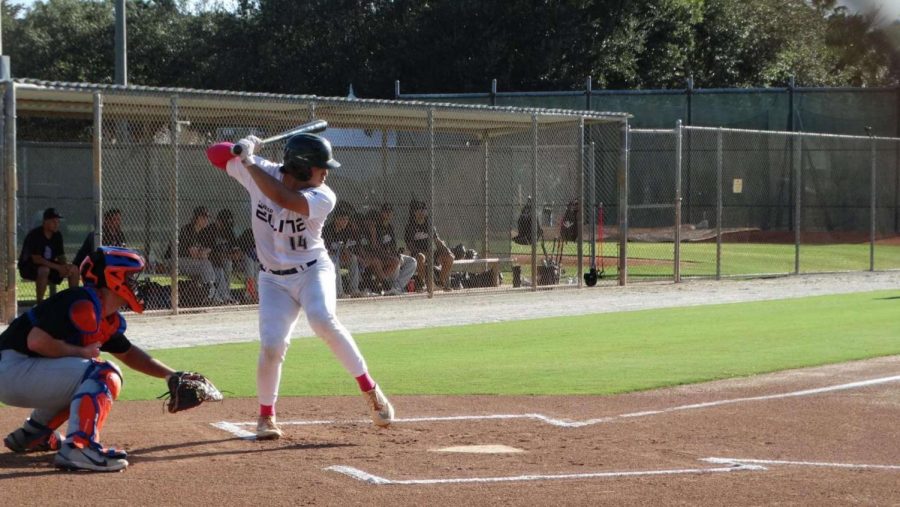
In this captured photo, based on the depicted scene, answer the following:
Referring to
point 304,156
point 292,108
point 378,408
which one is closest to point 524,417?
point 378,408

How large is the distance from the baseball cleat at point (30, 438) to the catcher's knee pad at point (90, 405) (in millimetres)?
468

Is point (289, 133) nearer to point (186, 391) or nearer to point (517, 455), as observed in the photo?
point (186, 391)

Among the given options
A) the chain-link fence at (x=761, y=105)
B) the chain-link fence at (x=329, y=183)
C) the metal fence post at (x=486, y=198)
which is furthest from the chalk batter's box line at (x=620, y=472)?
the chain-link fence at (x=761, y=105)

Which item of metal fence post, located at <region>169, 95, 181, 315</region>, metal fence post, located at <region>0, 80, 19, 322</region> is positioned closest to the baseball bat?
metal fence post, located at <region>0, 80, 19, 322</region>

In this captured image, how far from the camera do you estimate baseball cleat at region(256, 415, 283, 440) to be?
22.5 feet

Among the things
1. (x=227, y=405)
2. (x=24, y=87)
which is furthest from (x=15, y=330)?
(x=24, y=87)

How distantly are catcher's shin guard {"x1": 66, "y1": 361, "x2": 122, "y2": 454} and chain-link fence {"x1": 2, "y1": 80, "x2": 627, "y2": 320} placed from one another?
8.99 m

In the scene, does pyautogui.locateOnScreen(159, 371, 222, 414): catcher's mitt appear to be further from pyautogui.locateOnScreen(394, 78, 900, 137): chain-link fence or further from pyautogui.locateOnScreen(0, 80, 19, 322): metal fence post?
pyautogui.locateOnScreen(394, 78, 900, 137): chain-link fence

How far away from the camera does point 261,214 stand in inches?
271

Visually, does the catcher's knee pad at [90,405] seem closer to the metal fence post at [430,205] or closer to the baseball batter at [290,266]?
the baseball batter at [290,266]

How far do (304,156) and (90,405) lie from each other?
190 centimetres

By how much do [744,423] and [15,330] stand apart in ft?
14.9

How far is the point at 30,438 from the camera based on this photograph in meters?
6.37

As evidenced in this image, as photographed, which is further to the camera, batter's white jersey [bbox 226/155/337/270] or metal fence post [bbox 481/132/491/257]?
metal fence post [bbox 481/132/491/257]
